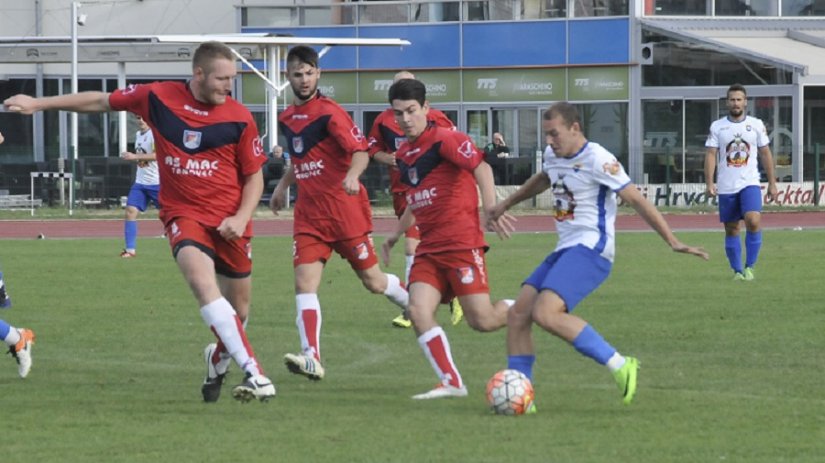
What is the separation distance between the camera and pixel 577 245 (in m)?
9.19

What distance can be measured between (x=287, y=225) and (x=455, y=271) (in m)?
23.4

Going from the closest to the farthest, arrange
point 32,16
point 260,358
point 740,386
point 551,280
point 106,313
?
1. point 551,280
2. point 740,386
3. point 260,358
4. point 106,313
5. point 32,16

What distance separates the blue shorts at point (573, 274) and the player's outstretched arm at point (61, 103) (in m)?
2.71

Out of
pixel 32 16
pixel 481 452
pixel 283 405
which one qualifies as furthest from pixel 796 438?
pixel 32 16

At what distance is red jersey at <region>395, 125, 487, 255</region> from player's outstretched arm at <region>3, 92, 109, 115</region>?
6.30 feet

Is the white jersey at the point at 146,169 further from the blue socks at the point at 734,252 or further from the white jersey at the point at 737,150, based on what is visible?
the blue socks at the point at 734,252

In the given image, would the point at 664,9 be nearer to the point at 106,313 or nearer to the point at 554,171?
the point at 106,313

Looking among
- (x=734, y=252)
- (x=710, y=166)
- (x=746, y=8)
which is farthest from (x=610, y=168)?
(x=746, y=8)

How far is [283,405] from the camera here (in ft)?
30.7

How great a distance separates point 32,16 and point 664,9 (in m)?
18.8

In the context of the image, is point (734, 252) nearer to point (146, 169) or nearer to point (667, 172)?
point (146, 169)

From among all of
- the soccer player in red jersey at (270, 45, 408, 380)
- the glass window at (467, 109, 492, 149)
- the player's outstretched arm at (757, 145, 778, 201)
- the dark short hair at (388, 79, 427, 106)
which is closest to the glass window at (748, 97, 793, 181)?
the glass window at (467, 109, 492, 149)

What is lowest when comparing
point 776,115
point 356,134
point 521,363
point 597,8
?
point 521,363

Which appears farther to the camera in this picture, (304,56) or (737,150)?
(737,150)
